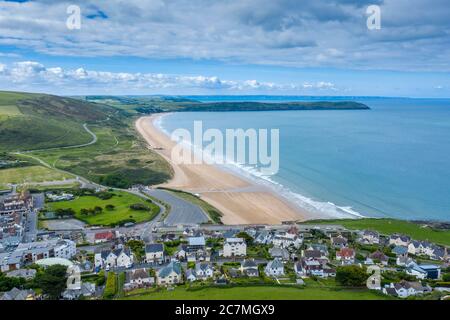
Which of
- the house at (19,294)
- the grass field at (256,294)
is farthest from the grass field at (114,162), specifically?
the grass field at (256,294)

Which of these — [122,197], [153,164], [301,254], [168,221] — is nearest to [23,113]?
[153,164]

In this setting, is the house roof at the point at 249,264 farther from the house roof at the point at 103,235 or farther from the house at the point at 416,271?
the house roof at the point at 103,235

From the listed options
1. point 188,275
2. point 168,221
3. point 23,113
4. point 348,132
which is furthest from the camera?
point 348,132

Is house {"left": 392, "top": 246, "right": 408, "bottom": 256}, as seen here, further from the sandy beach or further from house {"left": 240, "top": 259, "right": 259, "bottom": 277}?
the sandy beach

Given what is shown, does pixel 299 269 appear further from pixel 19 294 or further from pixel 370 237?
pixel 19 294

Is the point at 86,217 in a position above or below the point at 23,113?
below

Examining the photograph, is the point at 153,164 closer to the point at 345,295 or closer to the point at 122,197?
the point at 122,197
